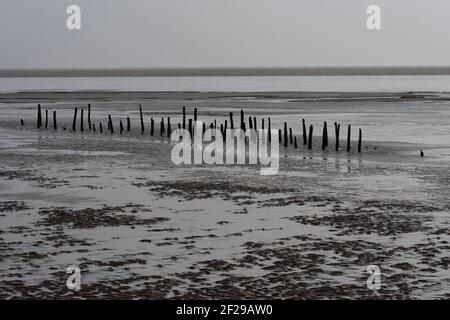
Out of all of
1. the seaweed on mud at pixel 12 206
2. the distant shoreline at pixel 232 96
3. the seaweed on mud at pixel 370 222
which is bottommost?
the seaweed on mud at pixel 370 222

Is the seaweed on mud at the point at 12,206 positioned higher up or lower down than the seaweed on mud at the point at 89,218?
higher up

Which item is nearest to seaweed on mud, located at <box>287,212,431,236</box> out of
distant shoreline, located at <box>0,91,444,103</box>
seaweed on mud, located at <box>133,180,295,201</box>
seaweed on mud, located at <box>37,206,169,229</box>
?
seaweed on mud, located at <box>133,180,295,201</box>

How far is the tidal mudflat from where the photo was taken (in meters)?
14.2

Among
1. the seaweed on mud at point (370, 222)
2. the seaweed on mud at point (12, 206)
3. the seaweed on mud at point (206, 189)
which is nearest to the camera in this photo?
the seaweed on mud at point (370, 222)

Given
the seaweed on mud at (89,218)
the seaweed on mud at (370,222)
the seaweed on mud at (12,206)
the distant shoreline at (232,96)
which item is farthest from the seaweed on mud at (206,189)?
the distant shoreline at (232,96)

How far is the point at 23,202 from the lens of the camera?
23203mm

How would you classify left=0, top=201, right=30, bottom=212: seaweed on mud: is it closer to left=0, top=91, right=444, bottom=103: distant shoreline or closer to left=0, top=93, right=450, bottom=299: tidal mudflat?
left=0, top=93, right=450, bottom=299: tidal mudflat

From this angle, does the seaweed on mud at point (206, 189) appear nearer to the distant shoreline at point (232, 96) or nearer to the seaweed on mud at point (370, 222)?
the seaweed on mud at point (370, 222)

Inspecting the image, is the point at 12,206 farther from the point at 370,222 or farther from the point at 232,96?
the point at 232,96

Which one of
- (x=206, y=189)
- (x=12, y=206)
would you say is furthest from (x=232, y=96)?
(x=12, y=206)

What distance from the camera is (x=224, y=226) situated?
64.4 ft

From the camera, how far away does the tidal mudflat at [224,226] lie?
46.6 feet
